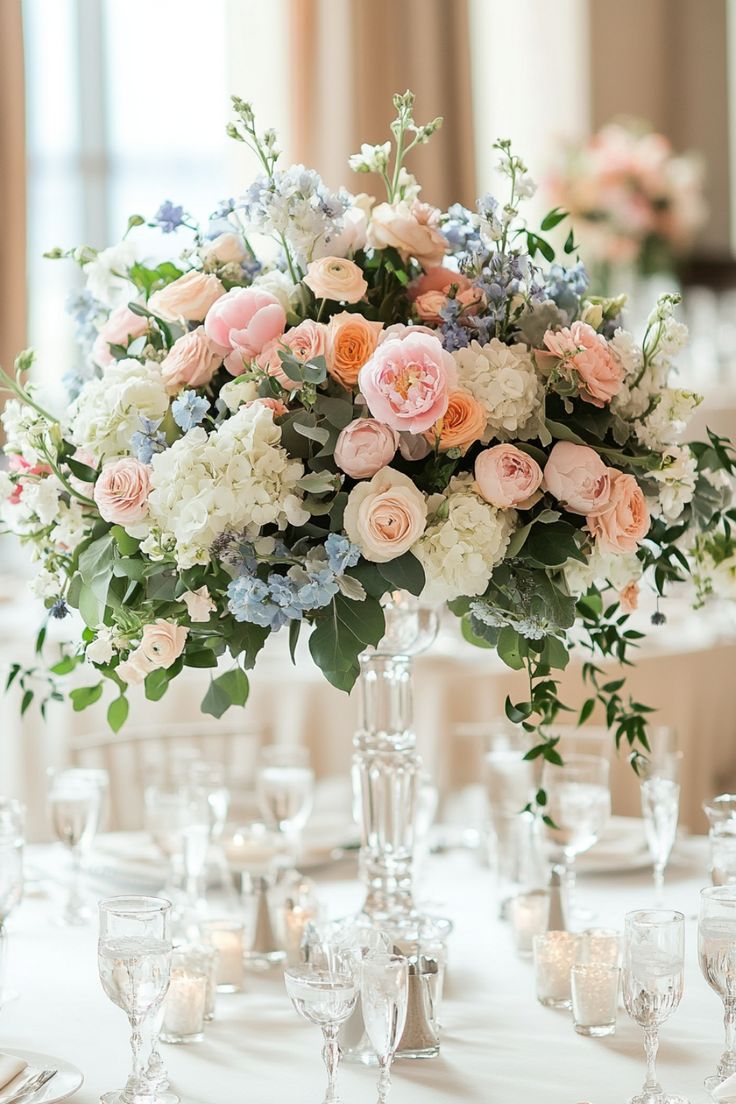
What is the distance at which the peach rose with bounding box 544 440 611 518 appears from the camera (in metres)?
1.49

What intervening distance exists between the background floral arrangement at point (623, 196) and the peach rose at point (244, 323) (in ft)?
18.1

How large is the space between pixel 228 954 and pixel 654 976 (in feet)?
1.83

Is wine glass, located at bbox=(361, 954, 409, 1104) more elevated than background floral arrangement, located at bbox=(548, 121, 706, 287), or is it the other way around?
background floral arrangement, located at bbox=(548, 121, 706, 287)

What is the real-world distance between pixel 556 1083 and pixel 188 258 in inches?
38.5

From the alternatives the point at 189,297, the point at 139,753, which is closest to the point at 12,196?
the point at 139,753

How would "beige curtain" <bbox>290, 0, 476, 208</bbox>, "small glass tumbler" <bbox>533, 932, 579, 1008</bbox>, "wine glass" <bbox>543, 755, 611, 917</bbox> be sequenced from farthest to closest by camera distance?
"beige curtain" <bbox>290, 0, 476, 208</bbox>, "wine glass" <bbox>543, 755, 611, 917</bbox>, "small glass tumbler" <bbox>533, 932, 579, 1008</bbox>

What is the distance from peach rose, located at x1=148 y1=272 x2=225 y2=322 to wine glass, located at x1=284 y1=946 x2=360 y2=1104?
2.30 ft

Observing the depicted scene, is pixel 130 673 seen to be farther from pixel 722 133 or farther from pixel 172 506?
pixel 722 133

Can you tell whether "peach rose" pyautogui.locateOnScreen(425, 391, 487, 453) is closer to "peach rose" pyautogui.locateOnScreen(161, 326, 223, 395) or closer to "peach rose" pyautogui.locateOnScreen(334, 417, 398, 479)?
"peach rose" pyautogui.locateOnScreen(334, 417, 398, 479)

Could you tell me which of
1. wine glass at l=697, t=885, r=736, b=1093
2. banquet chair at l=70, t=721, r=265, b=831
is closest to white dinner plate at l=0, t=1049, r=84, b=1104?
wine glass at l=697, t=885, r=736, b=1093

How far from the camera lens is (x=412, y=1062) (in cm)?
150

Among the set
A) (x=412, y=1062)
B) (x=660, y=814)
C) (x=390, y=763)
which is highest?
(x=390, y=763)

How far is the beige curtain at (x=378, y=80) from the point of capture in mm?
6766

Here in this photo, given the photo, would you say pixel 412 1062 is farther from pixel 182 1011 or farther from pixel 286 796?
pixel 286 796
